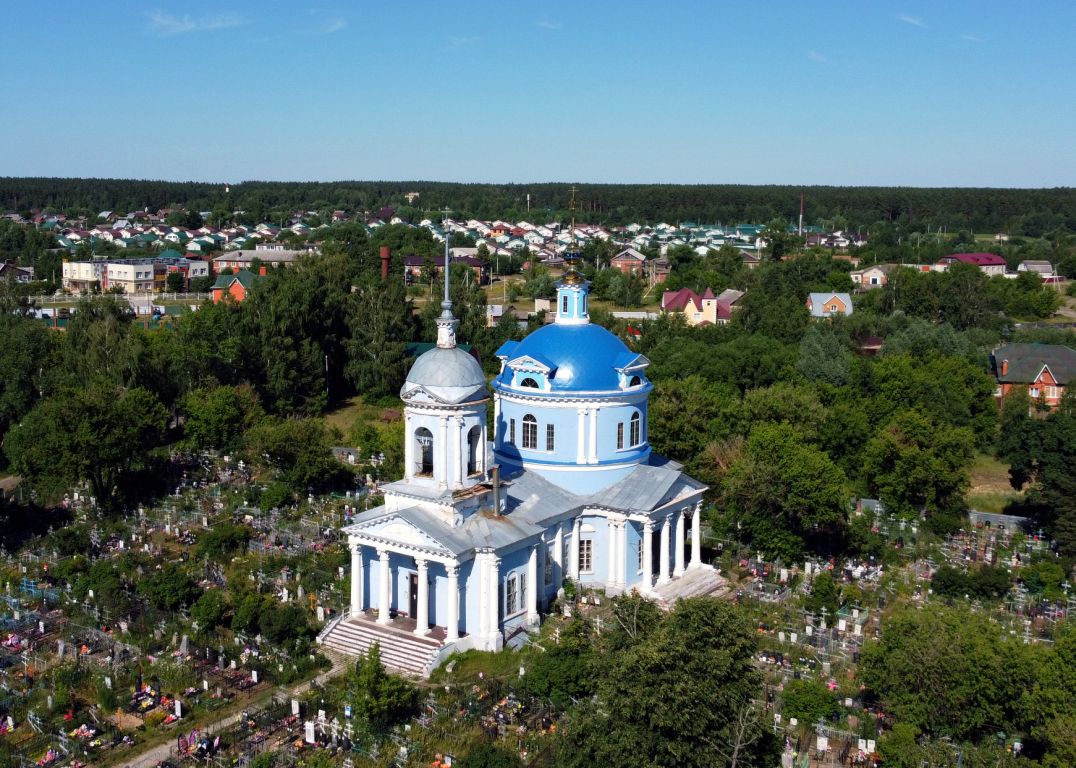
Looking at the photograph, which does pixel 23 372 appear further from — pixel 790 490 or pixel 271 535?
pixel 790 490

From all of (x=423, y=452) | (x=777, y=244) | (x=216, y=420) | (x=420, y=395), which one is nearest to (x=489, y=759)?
(x=423, y=452)

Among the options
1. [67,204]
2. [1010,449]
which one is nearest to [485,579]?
[1010,449]

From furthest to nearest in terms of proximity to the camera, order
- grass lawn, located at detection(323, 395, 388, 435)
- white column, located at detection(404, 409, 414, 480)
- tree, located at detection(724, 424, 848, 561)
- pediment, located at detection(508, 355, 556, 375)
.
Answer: grass lawn, located at detection(323, 395, 388, 435) → tree, located at detection(724, 424, 848, 561) → pediment, located at detection(508, 355, 556, 375) → white column, located at detection(404, 409, 414, 480)

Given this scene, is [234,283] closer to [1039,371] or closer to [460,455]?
[1039,371]

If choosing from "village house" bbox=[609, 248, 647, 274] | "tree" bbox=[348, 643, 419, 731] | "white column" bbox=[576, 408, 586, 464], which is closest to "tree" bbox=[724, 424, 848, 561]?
"white column" bbox=[576, 408, 586, 464]

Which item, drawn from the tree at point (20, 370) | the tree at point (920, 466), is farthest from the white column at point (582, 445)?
the tree at point (20, 370)

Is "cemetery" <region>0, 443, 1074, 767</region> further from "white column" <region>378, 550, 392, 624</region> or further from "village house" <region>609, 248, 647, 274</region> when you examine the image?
"village house" <region>609, 248, 647, 274</region>

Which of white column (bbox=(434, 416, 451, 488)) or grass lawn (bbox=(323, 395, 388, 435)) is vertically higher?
white column (bbox=(434, 416, 451, 488))
